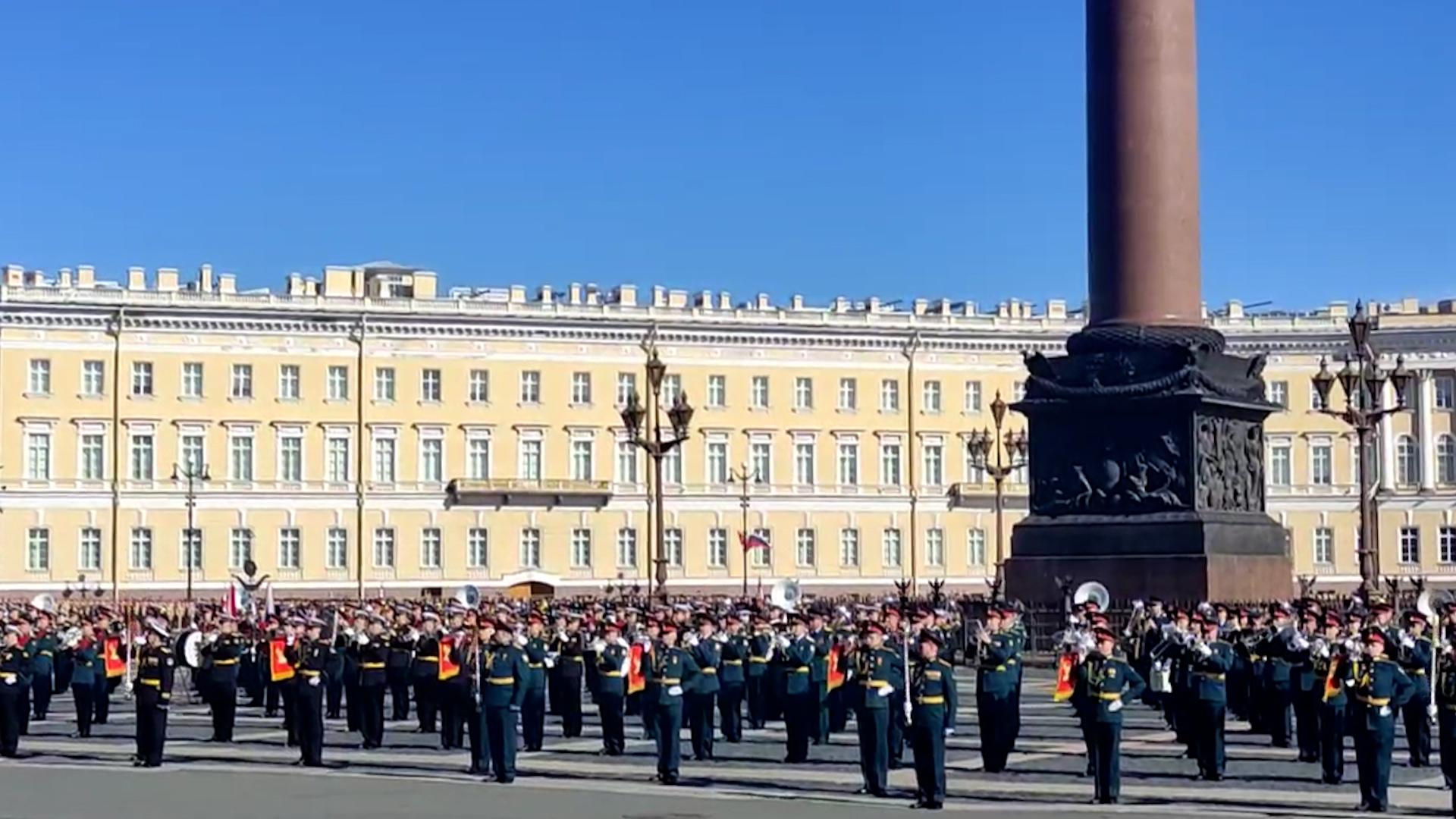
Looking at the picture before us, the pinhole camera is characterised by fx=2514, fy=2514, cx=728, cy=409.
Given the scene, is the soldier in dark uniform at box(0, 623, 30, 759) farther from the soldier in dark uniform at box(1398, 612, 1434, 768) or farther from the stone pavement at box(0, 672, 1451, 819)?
the soldier in dark uniform at box(1398, 612, 1434, 768)

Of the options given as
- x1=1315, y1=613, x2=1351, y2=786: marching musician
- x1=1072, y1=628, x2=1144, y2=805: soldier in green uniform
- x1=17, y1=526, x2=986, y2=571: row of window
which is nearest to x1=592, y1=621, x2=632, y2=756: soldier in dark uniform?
x1=1072, y1=628, x2=1144, y2=805: soldier in green uniform

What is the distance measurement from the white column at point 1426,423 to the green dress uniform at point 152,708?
6863cm

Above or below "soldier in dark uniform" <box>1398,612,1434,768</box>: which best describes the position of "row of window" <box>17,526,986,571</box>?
above

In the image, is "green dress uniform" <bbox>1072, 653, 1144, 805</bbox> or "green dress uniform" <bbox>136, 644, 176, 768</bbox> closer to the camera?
"green dress uniform" <bbox>1072, 653, 1144, 805</bbox>

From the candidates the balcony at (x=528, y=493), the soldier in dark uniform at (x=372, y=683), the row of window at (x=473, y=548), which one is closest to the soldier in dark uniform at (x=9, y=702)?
the soldier in dark uniform at (x=372, y=683)

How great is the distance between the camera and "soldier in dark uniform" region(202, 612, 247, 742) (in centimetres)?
2698

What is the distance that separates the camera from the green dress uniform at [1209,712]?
69.2 feet

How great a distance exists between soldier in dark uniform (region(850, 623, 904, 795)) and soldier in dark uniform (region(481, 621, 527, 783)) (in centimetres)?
314

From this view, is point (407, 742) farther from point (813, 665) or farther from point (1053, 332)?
point (1053, 332)

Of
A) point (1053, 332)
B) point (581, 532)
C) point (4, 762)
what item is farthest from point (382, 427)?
point (4, 762)

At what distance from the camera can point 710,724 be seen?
2420 centimetres

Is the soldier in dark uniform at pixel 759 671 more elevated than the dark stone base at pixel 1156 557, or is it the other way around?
the dark stone base at pixel 1156 557

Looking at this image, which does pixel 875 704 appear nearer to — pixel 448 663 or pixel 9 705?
pixel 448 663

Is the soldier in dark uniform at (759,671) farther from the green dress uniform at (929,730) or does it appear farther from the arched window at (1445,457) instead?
the arched window at (1445,457)
